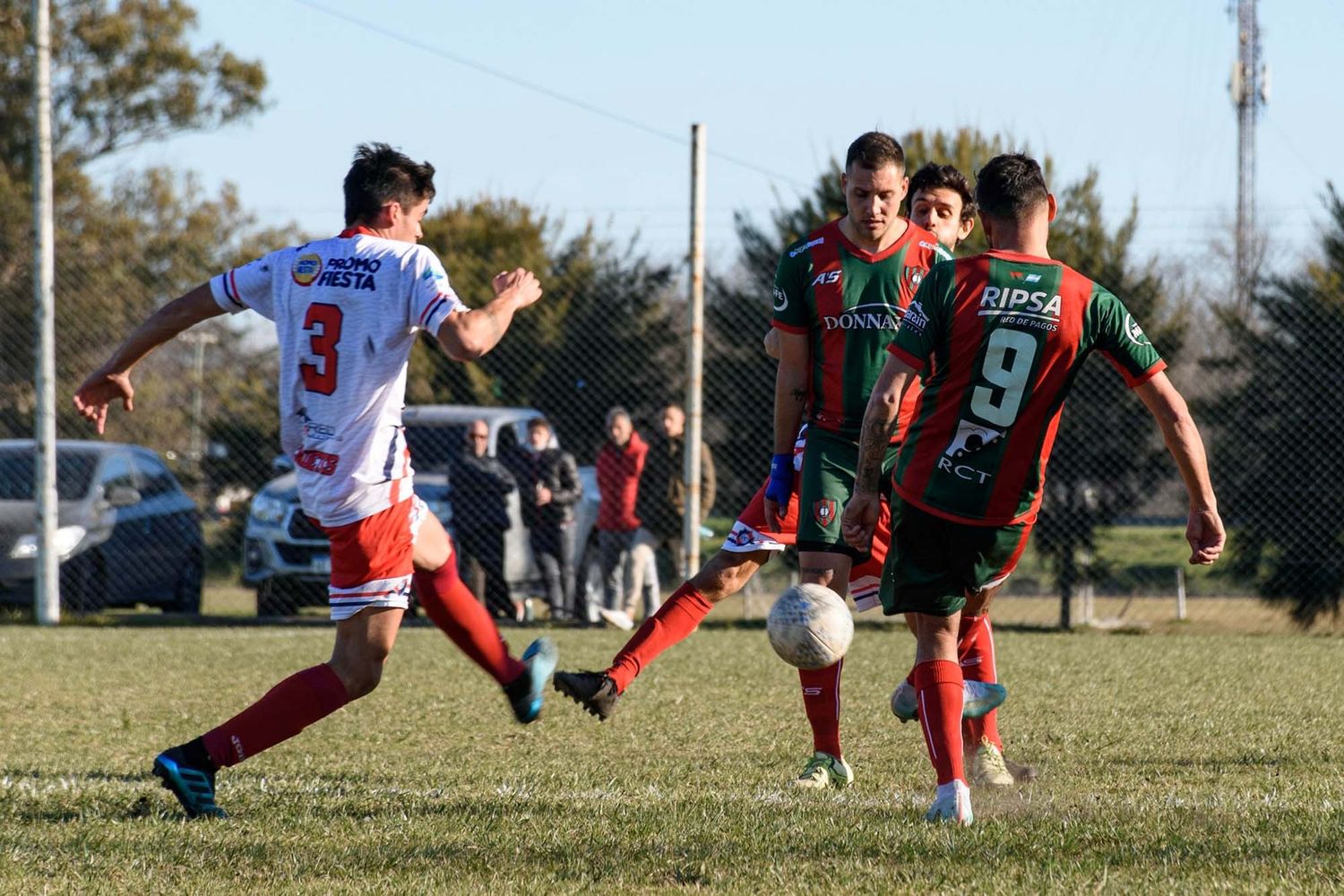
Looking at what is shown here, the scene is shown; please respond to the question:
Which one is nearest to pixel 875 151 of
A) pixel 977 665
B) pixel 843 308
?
pixel 843 308

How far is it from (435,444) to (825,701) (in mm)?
9484

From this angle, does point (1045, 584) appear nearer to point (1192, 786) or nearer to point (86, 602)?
point (86, 602)

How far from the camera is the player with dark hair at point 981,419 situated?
4418mm

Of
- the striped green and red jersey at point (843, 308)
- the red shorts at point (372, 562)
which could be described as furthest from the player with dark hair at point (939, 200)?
the red shorts at point (372, 562)

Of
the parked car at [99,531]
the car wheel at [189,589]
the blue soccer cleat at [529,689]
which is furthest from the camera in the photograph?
the car wheel at [189,589]

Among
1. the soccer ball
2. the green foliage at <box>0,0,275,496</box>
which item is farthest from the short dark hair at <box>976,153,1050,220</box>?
the green foliage at <box>0,0,275,496</box>

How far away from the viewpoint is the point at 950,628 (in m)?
4.61

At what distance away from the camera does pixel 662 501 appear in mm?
14023

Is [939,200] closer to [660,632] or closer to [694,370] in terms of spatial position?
[660,632]

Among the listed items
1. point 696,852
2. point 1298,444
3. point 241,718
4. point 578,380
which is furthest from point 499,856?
point 578,380

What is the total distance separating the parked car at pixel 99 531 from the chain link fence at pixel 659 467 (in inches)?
0.7

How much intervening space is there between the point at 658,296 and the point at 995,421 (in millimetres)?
12483

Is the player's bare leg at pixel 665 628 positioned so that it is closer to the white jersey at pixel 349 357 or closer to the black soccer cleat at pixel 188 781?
the white jersey at pixel 349 357

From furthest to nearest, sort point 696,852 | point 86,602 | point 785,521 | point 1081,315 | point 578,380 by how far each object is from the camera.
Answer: point 578,380, point 86,602, point 785,521, point 1081,315, point 696,852
